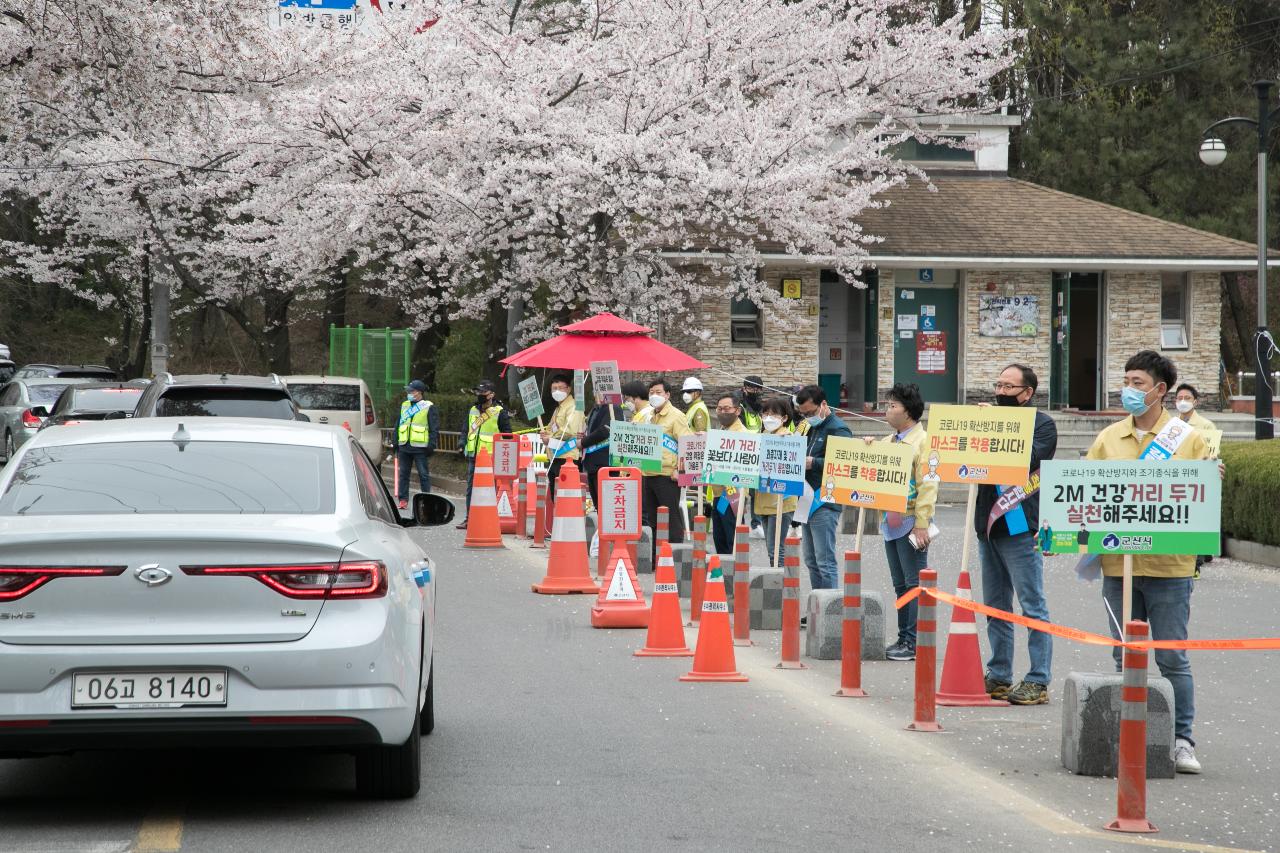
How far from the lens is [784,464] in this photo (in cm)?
1288

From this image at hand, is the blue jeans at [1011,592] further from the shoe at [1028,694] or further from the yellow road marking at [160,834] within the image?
the yellow road marking at [160,834]

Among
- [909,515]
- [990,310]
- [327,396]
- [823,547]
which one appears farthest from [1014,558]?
[990,310]

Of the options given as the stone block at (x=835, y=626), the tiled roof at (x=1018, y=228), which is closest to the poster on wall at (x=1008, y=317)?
the tiled roof at (x=1018, y=228)

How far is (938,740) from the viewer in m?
8.66

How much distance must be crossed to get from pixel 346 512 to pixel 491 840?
141 cm

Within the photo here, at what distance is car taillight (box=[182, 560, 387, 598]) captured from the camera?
6.26 meters

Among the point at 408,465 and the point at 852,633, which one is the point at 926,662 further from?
the point at 408,465

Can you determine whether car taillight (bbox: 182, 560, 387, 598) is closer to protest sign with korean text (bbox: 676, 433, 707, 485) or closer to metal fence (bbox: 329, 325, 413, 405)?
protest sign with korean text (bbox: 676, 433, 707, 485)

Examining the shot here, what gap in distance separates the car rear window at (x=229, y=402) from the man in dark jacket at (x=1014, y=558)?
8.52 metres

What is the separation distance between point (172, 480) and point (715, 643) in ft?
14.9

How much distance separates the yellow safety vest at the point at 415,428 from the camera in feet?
75.4

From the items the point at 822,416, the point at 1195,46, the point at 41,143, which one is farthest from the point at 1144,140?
the point at 822,416

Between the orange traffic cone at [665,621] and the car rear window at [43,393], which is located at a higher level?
the car rear window at [43,393]

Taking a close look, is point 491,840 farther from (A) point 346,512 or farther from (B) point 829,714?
(B) point 829,714
